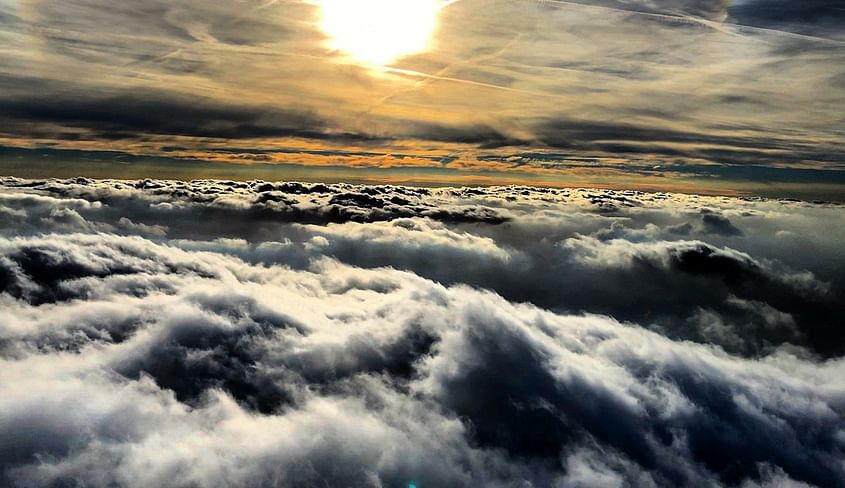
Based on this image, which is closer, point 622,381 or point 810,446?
point 810,446

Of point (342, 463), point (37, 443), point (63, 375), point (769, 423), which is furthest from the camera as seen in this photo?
point (769, 423)

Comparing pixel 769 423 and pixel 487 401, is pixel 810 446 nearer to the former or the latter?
pixel 769 423

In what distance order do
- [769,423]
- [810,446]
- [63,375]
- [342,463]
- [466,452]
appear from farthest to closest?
1. [769,423]
2. [810,446]
3. [63,375]
4. [466,452]
5. [342,463]

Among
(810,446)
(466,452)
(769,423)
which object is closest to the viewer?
(466,452)

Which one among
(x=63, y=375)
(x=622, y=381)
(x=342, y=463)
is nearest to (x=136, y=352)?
(x=63, y=375)

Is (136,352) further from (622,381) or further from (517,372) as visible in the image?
(622,381)

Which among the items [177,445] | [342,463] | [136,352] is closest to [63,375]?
[136,352]

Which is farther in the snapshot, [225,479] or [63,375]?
[63,375]

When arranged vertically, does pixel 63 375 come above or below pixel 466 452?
above

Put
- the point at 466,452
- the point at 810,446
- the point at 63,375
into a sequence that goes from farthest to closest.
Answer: the point at 810,446, the point at 63,375, the point at 466,452
